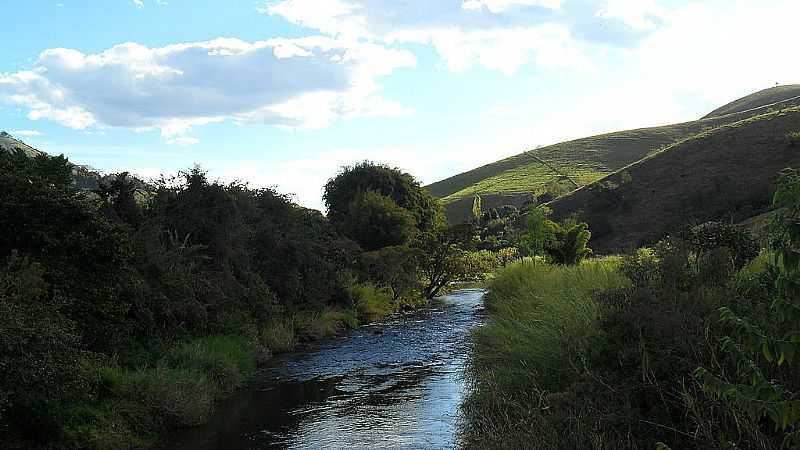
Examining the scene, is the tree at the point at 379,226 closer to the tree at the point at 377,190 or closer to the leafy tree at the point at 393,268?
the leafy tree at the point at 393,268

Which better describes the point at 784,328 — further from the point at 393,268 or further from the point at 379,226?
the point at 379,226

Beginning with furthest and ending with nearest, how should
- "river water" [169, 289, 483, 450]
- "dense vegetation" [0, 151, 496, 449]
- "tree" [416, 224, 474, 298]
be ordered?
"tree" [416, 224, 474, 298] < "river water" [169, 289, 483, 450] < "dense vegetation" [0, 151, 496, 449]

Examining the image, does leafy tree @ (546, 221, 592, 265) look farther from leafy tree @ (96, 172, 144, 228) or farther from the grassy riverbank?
the grassy riverbank

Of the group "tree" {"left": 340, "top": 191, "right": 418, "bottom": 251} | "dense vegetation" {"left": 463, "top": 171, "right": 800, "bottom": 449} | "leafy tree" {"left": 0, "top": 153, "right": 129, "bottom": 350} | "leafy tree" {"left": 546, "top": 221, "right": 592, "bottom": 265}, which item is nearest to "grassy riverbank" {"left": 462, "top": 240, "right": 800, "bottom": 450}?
"dense vegetation" {"left": 463, "top": 171, "right": 800, "bottom": 449}

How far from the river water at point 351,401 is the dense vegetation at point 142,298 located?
1109 millimetres

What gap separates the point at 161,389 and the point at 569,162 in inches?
5735

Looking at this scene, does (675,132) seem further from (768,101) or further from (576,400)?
(576,400)

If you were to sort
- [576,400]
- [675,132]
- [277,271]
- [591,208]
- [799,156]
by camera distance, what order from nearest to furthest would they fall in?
[576,400] < [277,271] < [799,156] < [591,208] < [675,132]

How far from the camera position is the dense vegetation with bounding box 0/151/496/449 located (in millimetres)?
12398

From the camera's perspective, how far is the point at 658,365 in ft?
29.0

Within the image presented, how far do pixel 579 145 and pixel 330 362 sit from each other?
154 m

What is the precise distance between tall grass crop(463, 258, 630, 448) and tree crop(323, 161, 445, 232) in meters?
44.8

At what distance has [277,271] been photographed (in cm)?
3269

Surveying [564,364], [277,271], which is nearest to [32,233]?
[564,364]
